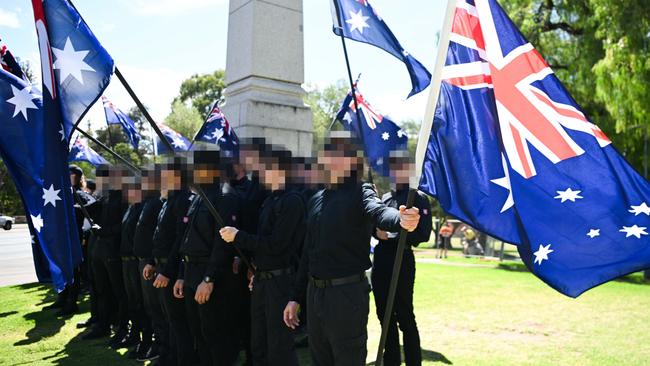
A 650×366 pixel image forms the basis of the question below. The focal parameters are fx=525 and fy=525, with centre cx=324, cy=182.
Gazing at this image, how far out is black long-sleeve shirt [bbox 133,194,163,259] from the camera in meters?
5.96

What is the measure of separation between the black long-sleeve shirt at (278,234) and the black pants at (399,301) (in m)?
0.94

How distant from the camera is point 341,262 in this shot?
3.65 meters

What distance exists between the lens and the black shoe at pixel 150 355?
6.19m

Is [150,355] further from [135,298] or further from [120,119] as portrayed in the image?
[120,119]

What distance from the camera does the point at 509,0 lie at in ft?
59.5

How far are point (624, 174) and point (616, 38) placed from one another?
505 inches

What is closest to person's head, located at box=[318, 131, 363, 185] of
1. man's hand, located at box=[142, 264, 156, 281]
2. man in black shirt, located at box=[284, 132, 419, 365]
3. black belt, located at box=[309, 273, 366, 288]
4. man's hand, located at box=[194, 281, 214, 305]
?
man in black shirt, located at box=[284, 132, 419, 365]

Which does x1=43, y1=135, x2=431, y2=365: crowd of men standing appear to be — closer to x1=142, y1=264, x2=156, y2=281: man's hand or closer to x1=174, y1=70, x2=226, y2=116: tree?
x1=142, y1=264, x2=156, y2=281: man's hand

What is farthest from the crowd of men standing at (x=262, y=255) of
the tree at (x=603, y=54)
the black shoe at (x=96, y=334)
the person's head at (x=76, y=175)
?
the tree at (x=603, y=54)

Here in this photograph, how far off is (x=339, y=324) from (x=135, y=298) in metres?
4.07

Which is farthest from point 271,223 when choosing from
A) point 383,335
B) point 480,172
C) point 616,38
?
point 616,38

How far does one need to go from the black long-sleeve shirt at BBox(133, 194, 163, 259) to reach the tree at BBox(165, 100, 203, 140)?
1446 inches

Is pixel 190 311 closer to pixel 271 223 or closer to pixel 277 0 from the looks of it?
pixel 271 223

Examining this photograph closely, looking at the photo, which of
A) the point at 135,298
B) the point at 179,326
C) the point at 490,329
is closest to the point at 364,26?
the point at 179,326
